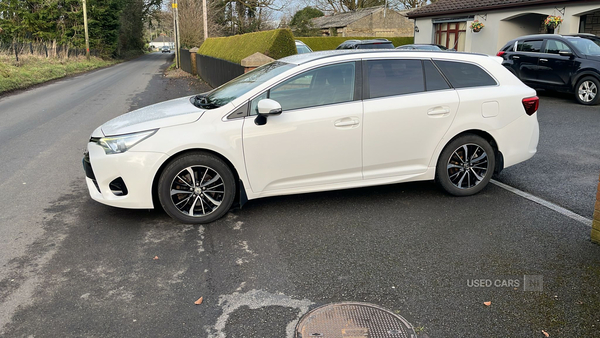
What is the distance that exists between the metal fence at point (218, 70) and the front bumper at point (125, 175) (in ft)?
25.8

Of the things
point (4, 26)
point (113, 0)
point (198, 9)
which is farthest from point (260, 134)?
point (113, 0)

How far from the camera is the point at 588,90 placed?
40.9ft

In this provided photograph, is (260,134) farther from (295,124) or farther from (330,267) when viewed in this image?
(330,267)

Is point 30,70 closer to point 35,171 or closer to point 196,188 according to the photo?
point 35,171

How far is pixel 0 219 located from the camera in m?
5.07

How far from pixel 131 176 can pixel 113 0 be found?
5177cm

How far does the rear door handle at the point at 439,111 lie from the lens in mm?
5266

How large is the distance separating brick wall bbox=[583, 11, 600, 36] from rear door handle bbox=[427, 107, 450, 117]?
771 inches

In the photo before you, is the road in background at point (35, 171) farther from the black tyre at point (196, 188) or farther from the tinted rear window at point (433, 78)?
the tinted rear window at point (433, 78)

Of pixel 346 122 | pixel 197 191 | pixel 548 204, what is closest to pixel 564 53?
pixel 548 204

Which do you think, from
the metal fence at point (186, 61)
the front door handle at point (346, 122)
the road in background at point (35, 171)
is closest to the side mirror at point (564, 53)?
the front door handle at point (346, 122)

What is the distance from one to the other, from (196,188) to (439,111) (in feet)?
8.74

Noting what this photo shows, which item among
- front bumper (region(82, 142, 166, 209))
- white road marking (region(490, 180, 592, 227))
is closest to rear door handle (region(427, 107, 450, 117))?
white road marking (region(490, 180, 592, 227))

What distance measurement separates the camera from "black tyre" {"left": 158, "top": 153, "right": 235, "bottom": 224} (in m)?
4.73
